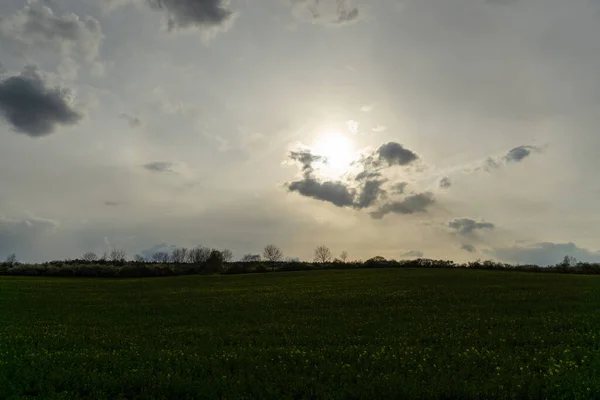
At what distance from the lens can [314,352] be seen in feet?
60.6

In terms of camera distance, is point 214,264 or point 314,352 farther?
point 214,264

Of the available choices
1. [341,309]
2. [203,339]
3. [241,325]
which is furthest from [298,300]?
[203,339]

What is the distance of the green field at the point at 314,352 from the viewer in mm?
13484

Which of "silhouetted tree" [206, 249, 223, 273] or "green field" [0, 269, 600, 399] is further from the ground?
"silhouetted tree" [206, 249, 223, 273]

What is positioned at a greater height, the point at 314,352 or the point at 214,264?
the point at 214,264

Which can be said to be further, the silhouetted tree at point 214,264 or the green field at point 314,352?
the silhouetted tree at point 214,264

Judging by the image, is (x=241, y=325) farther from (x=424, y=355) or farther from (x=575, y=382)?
(x=575, y=382)

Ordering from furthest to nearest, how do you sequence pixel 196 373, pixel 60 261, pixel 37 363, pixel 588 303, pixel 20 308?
pixel 60 261
pixel 20 308
pixel 588 303
pixel 37 363
pixel 196 373

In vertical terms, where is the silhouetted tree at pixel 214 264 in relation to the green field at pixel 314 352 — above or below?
above

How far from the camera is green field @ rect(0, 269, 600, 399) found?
531 inches

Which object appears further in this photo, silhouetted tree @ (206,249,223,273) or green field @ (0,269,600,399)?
silhouetted tree @ (206,249,223,273)

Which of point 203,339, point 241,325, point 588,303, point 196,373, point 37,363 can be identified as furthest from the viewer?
point 588,303

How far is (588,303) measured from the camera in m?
33.5

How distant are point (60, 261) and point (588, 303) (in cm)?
13439
